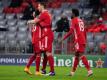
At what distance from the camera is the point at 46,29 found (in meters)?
17.0

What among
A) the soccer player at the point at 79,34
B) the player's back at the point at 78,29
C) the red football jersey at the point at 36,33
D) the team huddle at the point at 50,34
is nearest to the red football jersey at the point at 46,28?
the team huddle at the point at 50,34

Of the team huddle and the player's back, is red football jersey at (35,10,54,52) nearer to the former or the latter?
the team huddle

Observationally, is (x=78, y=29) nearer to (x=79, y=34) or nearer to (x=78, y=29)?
(x=78, y=29)

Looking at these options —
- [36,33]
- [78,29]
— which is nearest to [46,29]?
[36,33]

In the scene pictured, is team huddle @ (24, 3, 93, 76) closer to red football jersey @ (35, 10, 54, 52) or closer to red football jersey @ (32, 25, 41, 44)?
red football jersey @ (35, 10, 54, 52)

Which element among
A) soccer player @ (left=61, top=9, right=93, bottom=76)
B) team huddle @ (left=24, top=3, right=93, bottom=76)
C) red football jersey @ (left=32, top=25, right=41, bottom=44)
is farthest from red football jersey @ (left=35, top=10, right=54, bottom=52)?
soccer player @ (left=61, top=9, right=93, bottom=76)

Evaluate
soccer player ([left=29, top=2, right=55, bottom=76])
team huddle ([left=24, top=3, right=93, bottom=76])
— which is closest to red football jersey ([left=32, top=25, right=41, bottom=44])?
team huddle ([left=24, top=3, right=93, bottom=76])

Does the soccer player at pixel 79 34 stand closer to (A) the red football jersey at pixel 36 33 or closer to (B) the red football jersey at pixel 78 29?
(B) the red football jersey at pixel 78 29

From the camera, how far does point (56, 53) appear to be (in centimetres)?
2523

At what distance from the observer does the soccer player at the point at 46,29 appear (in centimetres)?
1686

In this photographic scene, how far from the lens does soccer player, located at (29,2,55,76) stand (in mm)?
16859

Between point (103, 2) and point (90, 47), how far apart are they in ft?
22.4

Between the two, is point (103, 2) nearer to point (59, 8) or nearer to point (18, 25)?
point (59, 8)

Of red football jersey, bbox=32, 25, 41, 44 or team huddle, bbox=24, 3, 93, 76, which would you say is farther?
red football jersey, bbox=32, 25, 41, 44
